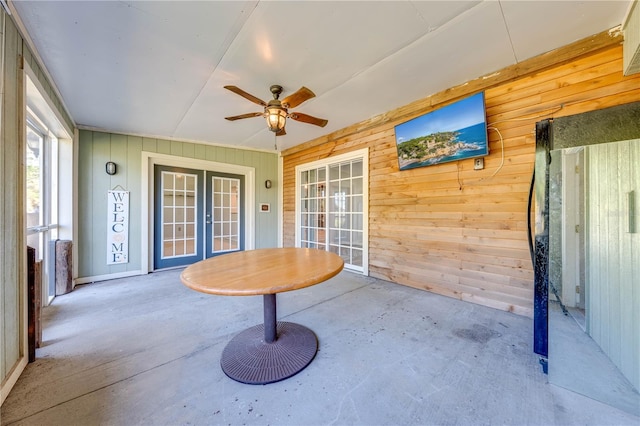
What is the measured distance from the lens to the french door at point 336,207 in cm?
405

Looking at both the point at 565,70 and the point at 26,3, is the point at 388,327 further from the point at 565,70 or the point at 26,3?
the point at 26,3

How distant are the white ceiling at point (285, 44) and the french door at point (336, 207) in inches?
56.7

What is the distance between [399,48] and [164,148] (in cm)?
420

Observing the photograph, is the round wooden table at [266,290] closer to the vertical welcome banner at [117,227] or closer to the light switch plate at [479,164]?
the light switch plate at [479,164]

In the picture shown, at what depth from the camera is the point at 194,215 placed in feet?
15.3

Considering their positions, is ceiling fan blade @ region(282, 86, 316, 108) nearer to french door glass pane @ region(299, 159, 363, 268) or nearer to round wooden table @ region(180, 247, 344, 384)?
round wooden table @ region(180, 247, 344, 384)

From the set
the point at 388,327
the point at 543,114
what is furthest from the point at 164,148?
the point at 543,114

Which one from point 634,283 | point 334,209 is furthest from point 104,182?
point 634,283

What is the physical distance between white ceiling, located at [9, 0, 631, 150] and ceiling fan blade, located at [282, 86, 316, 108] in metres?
0.36

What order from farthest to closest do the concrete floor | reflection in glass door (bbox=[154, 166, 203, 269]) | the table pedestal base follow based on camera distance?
reflection in glass door (bbox=[154, 166, 203, 269]), the table pedestal base, the concrete floor

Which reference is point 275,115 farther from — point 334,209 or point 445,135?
point 334,209

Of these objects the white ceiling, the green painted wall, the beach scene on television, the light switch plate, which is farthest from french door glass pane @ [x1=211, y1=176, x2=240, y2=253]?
the light switch plate

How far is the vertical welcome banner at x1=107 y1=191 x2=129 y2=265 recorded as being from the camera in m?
3.83

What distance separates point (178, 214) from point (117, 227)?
A: 0.92 metres
